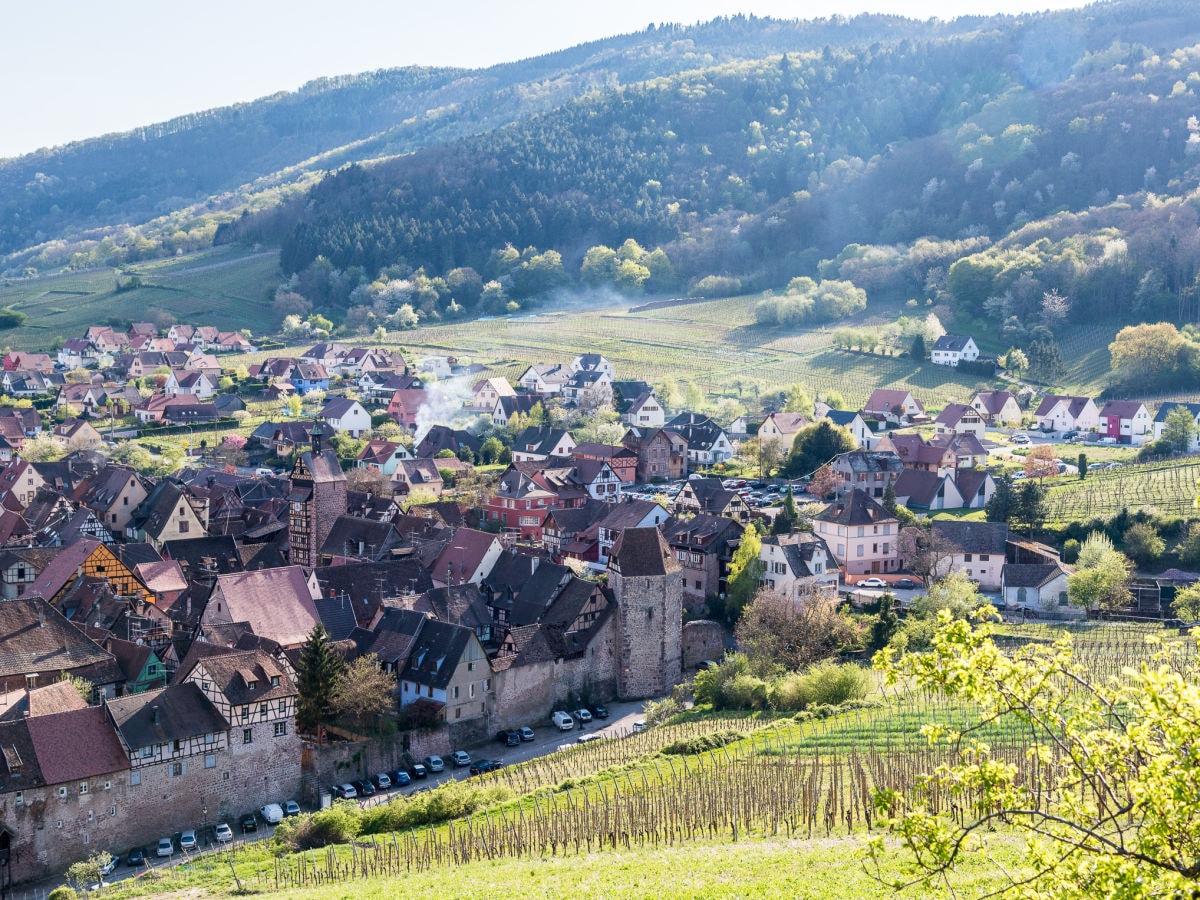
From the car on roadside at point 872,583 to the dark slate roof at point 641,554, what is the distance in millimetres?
14473

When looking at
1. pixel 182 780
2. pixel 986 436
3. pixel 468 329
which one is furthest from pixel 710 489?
pixel 468 329

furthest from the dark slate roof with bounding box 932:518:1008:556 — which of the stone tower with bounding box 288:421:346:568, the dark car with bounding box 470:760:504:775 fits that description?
the stone tower with bounding box 288:421:346:568

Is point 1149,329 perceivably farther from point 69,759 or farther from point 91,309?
point 91,309

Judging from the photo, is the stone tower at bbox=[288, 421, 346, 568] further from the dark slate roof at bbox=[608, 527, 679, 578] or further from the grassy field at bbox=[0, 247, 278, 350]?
the grassy field at bbox=[0, 247, 278, 350]

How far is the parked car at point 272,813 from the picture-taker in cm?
3931

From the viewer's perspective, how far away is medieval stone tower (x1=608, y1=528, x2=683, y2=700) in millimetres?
50906

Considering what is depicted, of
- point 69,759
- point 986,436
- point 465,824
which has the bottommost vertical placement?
point 986,436

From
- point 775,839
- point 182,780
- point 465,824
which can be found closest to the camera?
point 775,839

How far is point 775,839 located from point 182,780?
56.8 ft

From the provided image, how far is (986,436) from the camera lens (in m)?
96.1

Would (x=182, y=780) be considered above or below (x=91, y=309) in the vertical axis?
below

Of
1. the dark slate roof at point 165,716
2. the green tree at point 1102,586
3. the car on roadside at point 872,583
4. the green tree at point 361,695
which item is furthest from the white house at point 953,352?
the dark slate roof at point 165,716

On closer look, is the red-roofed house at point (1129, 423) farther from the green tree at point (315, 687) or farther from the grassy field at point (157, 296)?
the grassy field at point (157, 296)

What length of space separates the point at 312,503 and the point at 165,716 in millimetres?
25746
